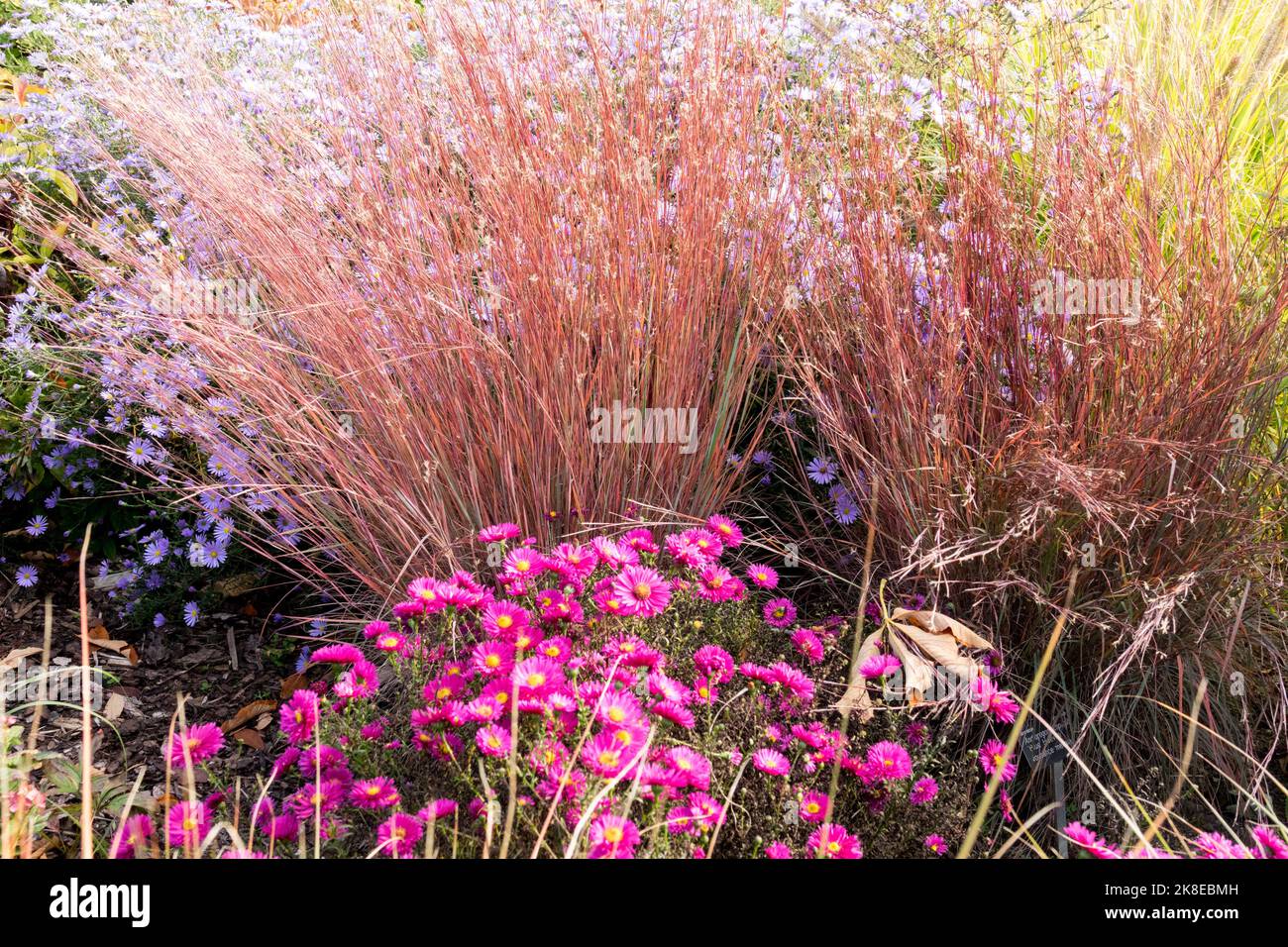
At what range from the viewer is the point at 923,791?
1761mm

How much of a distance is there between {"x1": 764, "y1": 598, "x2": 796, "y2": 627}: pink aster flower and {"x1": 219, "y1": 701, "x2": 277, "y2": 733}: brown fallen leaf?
4.50ft

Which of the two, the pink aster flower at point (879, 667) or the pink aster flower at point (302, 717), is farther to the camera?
the pink aster flower at point (879, 667)

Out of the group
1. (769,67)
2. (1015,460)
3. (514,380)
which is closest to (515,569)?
(514,380)

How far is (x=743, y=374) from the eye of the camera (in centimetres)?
245

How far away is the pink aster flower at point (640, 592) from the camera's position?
1783 mm

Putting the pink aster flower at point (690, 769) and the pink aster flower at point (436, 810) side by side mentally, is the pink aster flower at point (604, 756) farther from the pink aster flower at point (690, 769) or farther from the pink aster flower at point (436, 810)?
the pink aster flower at point (436, 810)

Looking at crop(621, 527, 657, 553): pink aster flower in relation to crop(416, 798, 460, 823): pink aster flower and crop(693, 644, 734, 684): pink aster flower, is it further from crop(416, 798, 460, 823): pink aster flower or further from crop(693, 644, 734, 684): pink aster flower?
crop(416, 798, 460, 823): pink aster flower

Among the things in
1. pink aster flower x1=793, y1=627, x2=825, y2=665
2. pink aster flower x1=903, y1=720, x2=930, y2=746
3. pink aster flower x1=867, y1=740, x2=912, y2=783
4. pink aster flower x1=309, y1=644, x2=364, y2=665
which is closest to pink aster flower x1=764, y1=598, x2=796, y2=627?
pink aster flower x1=793, y1=627, x2=825, y2=665

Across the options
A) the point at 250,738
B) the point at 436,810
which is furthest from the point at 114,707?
the point at 436,810

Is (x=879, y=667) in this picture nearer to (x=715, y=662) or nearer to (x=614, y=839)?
(x=715, y=662)

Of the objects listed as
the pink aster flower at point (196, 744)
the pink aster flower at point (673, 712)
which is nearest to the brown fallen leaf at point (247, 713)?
the pink aster flower at point (196, 744)

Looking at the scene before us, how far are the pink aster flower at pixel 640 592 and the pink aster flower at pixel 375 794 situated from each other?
51 cm
